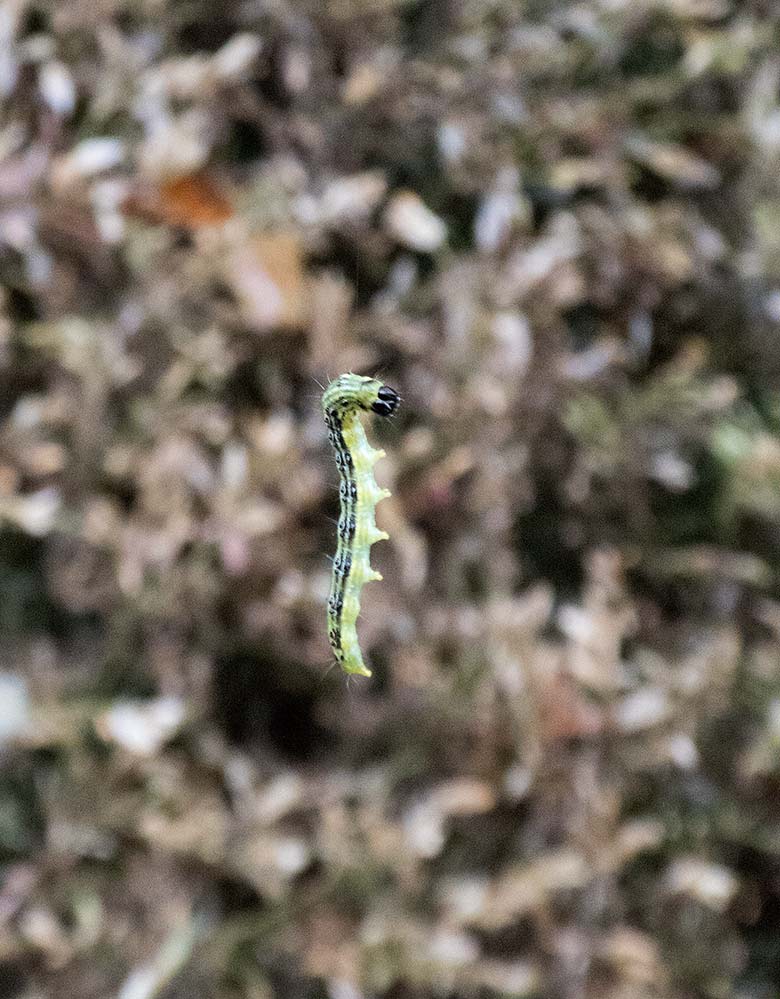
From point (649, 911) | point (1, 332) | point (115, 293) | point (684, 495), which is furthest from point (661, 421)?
point (1, 332)

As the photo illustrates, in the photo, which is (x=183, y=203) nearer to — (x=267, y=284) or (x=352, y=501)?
(x=267, y=284)

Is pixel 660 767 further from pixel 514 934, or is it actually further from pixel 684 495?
pixel 684 495

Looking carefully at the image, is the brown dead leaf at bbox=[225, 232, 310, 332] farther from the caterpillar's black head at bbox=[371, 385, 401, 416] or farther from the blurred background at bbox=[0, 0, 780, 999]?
the caterpillar's black head at bbox=[371, 385, 401, 416]

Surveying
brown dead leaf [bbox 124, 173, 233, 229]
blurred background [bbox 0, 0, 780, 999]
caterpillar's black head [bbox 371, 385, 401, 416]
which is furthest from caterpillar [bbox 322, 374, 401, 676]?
brown dead leaf [bbox 124, 173, 233, 229]

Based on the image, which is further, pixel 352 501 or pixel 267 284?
pixel 267 284

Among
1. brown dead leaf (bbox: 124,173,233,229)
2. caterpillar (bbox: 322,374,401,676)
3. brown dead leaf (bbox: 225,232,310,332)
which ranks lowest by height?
caterpillar (bbox: 322,374,401,676)

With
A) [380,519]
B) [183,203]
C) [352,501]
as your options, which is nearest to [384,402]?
[352,501]

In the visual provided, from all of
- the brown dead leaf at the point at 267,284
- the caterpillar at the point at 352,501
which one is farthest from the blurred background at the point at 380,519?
the caterpillar at the point at 352,501
